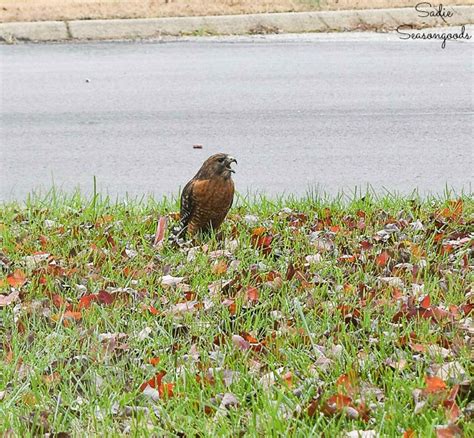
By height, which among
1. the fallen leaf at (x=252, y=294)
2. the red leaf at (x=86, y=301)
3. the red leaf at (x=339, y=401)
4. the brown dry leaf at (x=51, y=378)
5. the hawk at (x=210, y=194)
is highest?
the hawk at (x=210, y=194)

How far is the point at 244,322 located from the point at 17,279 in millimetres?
1203

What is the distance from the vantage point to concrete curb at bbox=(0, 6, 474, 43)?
11.8 m

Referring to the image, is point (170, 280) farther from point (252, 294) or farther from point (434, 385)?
point (434, 385)

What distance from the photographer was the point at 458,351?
378cm

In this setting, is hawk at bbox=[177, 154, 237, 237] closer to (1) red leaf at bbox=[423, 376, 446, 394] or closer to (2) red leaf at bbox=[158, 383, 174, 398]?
(2) red leaf at bbox=[158, 383, 174, 398]

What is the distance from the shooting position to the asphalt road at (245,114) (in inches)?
292

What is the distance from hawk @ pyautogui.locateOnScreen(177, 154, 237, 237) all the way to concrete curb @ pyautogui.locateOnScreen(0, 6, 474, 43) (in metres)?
6.81

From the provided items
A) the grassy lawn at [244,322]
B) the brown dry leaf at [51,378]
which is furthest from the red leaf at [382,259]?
the brown dry leaf at [51,378]

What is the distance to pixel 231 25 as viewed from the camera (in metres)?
12.0

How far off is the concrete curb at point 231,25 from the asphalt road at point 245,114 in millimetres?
347

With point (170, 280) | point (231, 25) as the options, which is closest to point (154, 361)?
point (170, 280)

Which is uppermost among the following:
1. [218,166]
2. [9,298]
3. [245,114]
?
[218,166]

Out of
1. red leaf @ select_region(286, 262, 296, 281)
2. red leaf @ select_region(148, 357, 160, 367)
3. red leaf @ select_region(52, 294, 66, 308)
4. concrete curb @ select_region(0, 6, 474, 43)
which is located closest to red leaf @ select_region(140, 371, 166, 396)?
red leaf @ select_region(148, 357, 160, 367)

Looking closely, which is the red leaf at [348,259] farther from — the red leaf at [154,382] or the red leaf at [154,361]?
the red leaf at [154,382]
